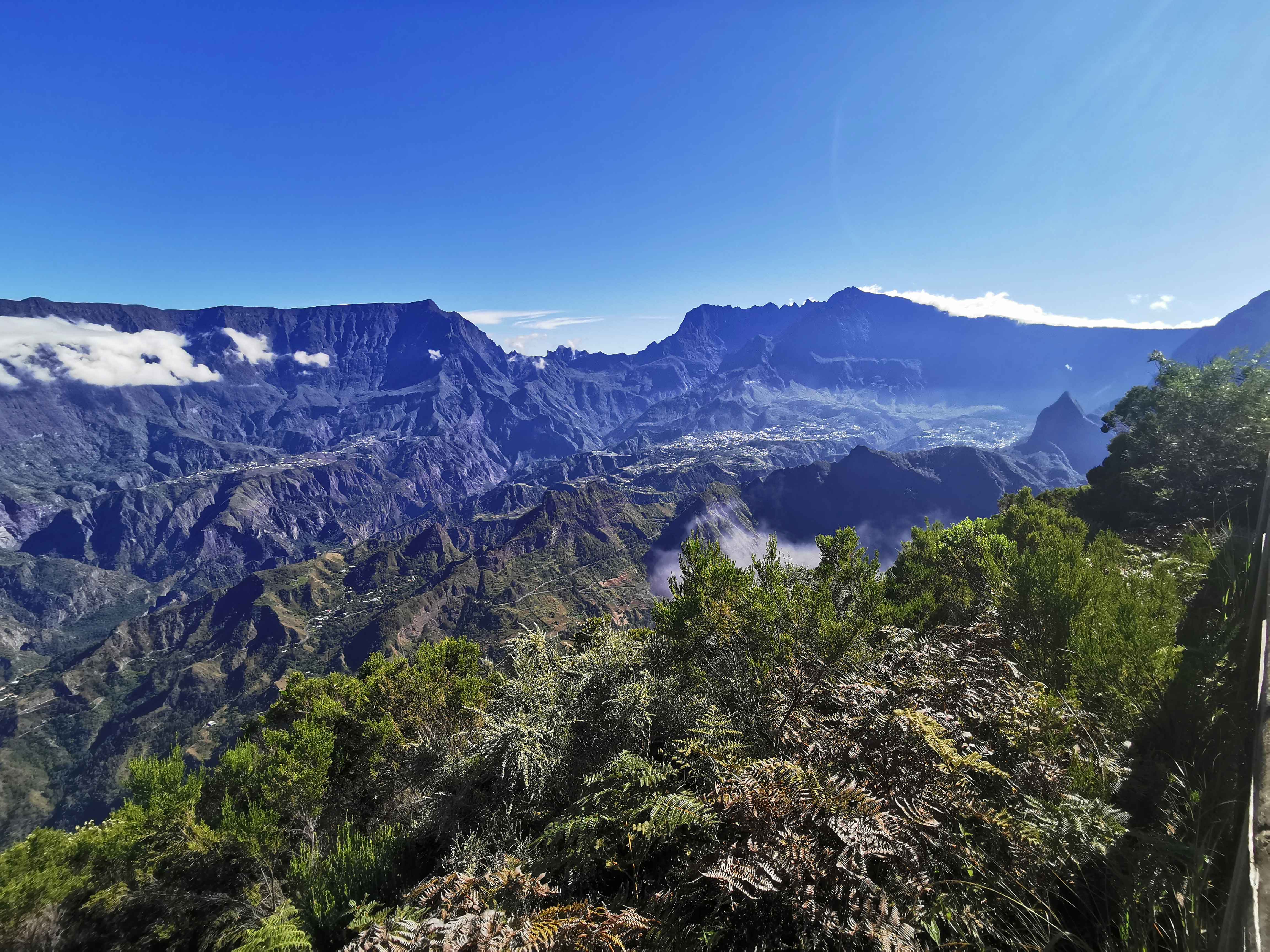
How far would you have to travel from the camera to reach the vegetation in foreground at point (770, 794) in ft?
10.6

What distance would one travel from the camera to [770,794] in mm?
3777

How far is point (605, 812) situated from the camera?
207 inches

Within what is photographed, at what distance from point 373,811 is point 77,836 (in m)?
7.61

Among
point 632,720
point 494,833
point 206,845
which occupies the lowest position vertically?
point 206,845

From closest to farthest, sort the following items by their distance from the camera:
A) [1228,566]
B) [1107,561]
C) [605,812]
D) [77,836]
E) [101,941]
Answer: [605,812]
[1228,566]
[101,941]
[1107,561]
[77,836]

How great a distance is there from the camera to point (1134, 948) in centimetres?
251

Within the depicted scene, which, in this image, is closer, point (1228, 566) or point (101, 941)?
point (1228, 566)

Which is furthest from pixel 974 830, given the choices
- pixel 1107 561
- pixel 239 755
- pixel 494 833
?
pixel 239 755

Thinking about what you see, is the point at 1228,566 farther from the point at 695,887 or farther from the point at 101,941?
the point at 101,941

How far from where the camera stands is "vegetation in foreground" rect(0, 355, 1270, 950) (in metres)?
3.23

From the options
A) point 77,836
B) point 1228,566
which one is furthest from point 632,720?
point 77,836

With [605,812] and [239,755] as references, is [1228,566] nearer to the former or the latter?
[605,812]

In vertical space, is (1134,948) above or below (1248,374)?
below

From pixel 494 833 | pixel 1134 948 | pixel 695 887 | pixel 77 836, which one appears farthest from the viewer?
pixel 77 836
